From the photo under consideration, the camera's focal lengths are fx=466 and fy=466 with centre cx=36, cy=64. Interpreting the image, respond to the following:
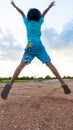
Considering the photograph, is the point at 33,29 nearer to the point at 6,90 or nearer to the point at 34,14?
the point at 34,14

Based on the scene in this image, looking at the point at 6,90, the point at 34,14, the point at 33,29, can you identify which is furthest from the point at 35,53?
the point at 6,90

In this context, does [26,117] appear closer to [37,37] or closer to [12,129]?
[12,129]

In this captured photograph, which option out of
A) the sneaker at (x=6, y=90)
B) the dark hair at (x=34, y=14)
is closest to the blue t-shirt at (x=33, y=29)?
the dark hair at (x=34, y=14)

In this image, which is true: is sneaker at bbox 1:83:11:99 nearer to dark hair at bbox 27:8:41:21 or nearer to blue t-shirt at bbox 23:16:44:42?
blue t-shirt at bbox 23:16:44:42

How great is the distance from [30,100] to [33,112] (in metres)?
1.01

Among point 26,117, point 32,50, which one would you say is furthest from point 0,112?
point 32,50

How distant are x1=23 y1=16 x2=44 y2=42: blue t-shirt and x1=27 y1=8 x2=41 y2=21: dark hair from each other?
4.0 inches

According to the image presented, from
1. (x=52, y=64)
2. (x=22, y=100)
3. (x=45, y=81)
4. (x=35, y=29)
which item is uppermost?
(x=35, y=29)

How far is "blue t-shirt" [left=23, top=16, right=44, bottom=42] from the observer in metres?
11.2

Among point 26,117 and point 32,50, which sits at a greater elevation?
point 32,50

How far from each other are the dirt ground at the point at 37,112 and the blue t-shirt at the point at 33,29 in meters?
1.70

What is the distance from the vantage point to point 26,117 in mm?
10891

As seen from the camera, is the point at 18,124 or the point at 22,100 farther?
the point at 22,100

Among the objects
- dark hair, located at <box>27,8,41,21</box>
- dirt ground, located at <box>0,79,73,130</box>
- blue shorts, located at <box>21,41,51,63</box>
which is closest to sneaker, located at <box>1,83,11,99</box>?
dirt ground, located at <box>0,79,73,130</box>
